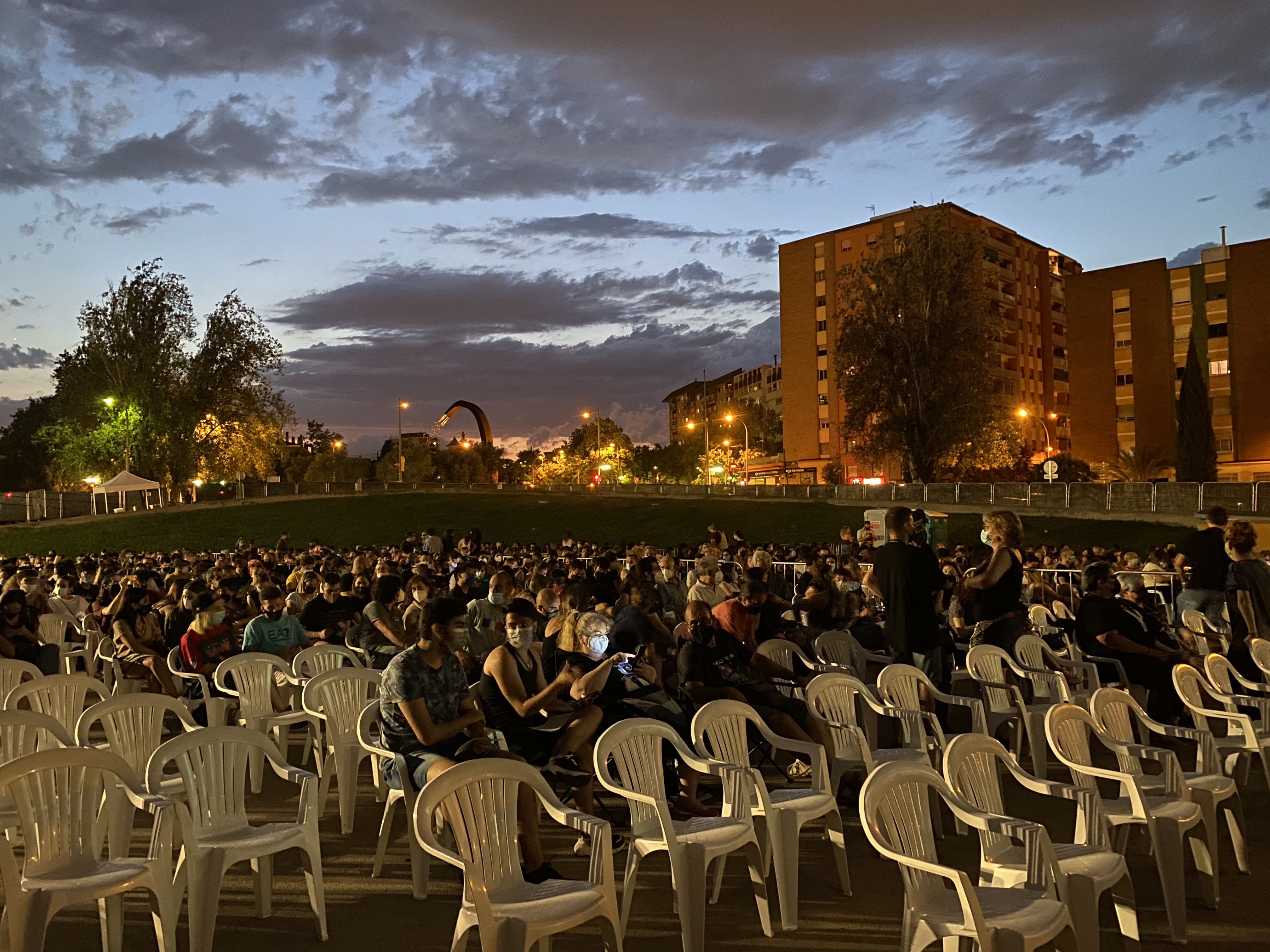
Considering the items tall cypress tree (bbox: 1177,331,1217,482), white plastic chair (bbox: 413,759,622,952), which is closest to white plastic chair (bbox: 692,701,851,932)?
white plastic chair (bbox: 413,759,622,952)

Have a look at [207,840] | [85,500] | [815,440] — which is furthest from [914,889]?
[815,440]

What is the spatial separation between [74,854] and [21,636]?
19.7ft

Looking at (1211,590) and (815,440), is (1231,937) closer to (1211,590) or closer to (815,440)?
(1211,590)

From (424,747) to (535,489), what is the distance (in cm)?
5873

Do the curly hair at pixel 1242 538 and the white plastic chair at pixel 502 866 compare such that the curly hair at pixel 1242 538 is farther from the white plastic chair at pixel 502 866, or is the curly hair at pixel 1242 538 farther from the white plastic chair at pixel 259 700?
the white plastic chair at pixel 259 700

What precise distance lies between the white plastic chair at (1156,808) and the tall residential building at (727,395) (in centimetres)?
10864

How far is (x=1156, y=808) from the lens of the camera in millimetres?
4738

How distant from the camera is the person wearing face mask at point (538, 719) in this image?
583 cm

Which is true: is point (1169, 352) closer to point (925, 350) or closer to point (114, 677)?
point (925, 350)

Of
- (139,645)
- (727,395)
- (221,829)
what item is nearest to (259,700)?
(139,645)

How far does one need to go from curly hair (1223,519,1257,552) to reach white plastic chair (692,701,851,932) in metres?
4.43

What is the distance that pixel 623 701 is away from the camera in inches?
262

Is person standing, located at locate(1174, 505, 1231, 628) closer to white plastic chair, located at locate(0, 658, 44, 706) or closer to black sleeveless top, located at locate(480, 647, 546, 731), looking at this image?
black sleeveless top, located at locate(480, 647, 546, 731)

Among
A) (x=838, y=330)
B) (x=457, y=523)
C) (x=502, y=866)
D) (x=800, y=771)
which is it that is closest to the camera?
(x=502, y=866)
